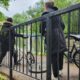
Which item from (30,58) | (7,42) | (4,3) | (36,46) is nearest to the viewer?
(36,46)

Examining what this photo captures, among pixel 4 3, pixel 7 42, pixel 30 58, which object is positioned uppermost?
pixel 4 3

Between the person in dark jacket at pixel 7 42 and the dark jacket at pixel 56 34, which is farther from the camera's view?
the person in dark jacket at pixel 7 42

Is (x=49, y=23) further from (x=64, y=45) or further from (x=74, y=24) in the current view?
(x=74, y=24)

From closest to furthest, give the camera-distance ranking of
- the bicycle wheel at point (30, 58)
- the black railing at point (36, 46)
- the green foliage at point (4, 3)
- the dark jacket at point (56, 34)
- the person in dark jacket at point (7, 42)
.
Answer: the black railing at point (36, 46) < the dark jacket at point (56, 34) < the bicycle wheel at point (30, 58) < the person in dark jacket at point (7, 42) < the green foliage at point (4, 3)

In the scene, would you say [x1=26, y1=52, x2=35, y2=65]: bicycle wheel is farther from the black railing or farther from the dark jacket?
the dark jacket

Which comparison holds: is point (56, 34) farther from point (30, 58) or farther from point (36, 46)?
point (30, 58)

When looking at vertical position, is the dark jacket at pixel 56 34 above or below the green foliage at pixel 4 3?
below

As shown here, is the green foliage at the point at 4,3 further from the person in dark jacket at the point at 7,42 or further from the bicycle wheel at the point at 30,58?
the bicycle wheel at the point at 30,58

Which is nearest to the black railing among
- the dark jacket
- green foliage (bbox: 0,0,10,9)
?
the dark jacket

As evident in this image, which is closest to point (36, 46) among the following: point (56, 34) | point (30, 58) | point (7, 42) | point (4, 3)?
point (56, 34)

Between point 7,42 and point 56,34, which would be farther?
point 7,42

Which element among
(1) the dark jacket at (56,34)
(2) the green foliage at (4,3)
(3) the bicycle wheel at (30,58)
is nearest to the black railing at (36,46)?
(3) the bicycle wheel at (30,58)

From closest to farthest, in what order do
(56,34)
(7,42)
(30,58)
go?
(56,34)
(30,58)
(7,42)

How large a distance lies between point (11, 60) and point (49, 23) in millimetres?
2808
